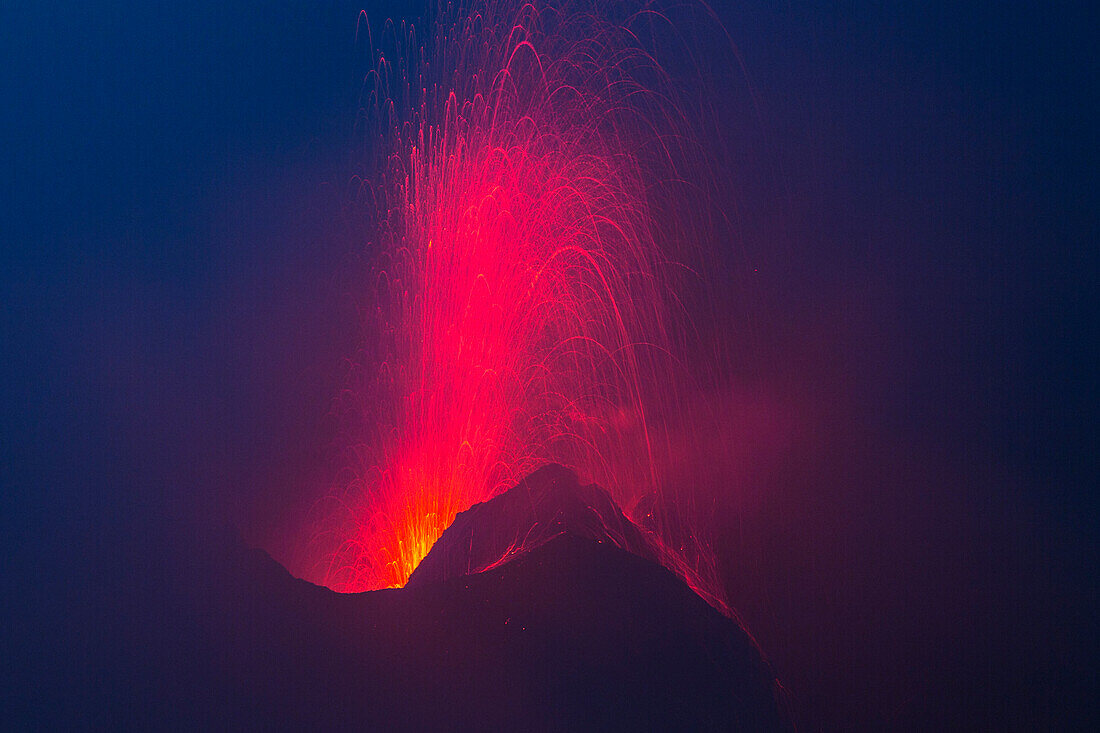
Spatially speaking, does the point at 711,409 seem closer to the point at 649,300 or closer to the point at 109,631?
the point at 649,300

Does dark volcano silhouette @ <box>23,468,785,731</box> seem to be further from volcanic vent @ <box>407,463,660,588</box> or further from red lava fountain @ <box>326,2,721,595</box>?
red lava fountain @ <box>326,2,721,595</box>

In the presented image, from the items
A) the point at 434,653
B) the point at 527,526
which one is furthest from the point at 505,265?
the point at 434,653

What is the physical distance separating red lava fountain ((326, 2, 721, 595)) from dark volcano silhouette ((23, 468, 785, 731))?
2770 millimetres

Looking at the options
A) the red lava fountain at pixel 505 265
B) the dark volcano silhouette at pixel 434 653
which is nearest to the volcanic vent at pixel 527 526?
the dark volcano silhouette at pixel 434 653

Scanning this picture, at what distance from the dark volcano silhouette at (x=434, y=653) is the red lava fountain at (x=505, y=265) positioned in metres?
2.77

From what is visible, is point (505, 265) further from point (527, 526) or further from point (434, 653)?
point (434, 653)

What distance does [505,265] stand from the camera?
877 centimetres

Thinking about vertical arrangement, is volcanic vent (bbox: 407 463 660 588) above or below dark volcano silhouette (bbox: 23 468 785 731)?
above

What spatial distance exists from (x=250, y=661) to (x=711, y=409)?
7.47m

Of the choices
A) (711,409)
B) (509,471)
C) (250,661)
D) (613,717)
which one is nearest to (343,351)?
(509,471)

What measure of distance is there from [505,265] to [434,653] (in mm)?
5102

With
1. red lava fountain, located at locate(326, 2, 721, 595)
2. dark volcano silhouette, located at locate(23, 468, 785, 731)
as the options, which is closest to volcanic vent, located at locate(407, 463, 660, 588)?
dark volcano silhouette, located at locate(23, 468, 785, 731)

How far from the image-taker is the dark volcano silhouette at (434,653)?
4.54 meters

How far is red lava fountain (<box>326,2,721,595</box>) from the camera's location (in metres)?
8.69
